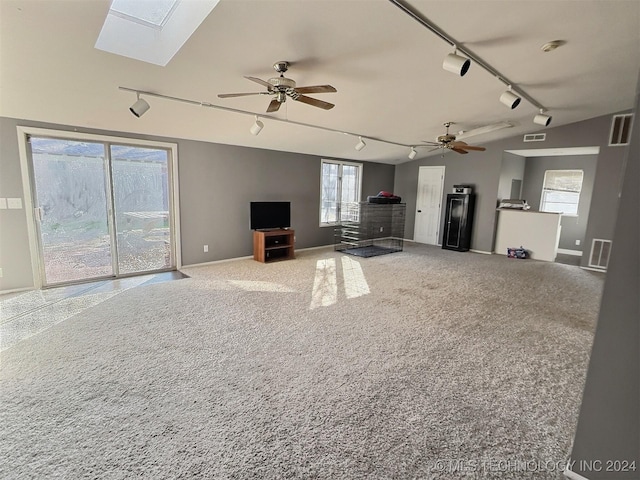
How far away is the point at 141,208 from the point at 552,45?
5.60 metres

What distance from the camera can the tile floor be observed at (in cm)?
296

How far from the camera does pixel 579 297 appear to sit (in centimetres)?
428

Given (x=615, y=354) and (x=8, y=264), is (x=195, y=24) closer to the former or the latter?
(x=615, y=354)

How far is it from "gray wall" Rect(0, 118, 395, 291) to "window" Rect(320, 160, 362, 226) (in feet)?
1.02

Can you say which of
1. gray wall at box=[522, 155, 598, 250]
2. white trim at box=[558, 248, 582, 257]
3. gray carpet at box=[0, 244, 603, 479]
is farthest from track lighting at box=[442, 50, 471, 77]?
white trim at box=[558, 248, 582, 257]

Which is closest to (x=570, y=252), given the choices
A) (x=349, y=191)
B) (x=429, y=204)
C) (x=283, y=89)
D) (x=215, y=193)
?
(x=429, y=204)

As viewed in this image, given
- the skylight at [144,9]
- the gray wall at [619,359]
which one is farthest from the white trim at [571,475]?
the skylight at [144,9]

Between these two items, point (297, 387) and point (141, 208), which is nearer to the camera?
point (297, 387)

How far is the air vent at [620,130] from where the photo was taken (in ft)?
17.7

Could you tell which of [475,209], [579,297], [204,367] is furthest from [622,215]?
[475,209]

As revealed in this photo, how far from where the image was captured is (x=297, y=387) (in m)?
2.18

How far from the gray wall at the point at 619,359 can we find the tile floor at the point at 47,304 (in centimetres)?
424

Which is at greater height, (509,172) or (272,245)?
(509,172)

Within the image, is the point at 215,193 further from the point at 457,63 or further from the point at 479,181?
the point at 479,181
